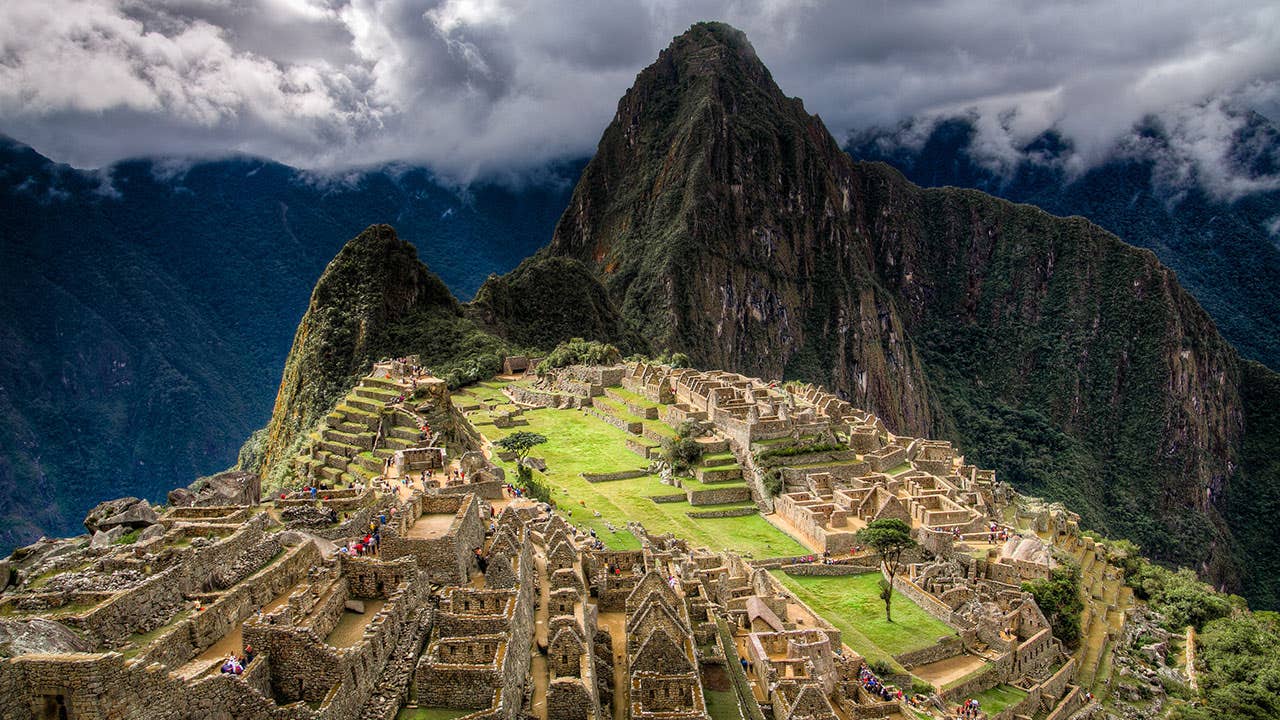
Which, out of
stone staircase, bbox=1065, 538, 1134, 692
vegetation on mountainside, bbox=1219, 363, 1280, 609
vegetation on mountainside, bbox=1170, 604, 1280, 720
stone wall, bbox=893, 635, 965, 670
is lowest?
vegetation on mountainside, bbox=1219, 363, 1280, 609

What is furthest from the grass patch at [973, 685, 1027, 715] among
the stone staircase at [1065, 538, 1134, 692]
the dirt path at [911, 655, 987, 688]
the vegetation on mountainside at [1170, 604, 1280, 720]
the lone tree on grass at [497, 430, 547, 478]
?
the lone tree on grass at [497, 430, 547, 478]

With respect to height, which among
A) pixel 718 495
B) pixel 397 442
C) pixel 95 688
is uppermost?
pixel 95 688

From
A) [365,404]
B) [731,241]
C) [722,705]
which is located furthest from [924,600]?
[731,241]

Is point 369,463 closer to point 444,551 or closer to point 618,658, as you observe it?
point 618,658

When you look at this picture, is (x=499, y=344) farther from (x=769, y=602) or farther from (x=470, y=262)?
(x=769, y=602)

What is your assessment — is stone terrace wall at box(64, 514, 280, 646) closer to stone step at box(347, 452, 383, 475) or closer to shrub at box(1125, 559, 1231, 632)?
stone step at box(347, 452, 383, 475)

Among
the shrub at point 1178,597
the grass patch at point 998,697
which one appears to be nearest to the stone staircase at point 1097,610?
the shrub at point 1178,597
